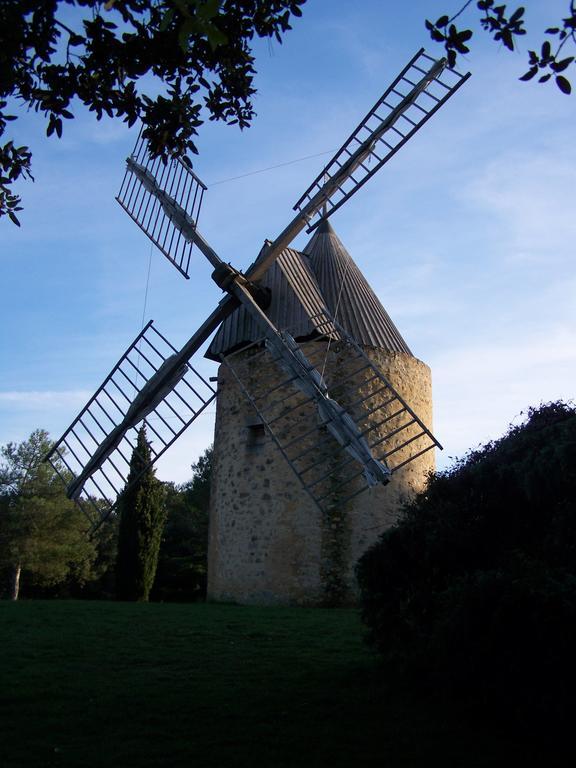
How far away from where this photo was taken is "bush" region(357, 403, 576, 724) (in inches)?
150

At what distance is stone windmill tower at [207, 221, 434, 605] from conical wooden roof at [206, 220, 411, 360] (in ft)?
0.06

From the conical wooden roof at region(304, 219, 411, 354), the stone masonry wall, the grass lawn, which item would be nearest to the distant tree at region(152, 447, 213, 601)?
the stone masonry wall

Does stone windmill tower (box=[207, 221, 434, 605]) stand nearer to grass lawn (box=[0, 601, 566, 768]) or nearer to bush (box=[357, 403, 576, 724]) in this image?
grass lawn (box=[0, 601, 566, 768])

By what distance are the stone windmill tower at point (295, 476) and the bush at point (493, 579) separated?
5.05 meters

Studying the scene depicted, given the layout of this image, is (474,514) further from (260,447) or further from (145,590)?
(145,590)

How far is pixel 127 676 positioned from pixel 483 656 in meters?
2.78

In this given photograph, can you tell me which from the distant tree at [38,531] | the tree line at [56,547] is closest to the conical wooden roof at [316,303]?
the tree line at [56,547]

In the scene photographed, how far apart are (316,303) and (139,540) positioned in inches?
278

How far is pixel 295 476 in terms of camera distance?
10.7m

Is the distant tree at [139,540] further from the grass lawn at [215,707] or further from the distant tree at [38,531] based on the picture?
the grass lawn at [215,707]

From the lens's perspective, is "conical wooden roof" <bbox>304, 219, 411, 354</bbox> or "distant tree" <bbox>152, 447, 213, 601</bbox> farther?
"distant tree" <bbox>152, 447, 213, 601</bbox>

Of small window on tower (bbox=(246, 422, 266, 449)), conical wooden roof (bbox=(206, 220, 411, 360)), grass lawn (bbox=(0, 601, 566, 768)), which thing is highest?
conical wooden roof (bbox=(206, 220, 411, 360))

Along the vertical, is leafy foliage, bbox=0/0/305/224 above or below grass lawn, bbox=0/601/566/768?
above

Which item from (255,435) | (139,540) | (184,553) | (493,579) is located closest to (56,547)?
(184,553)
